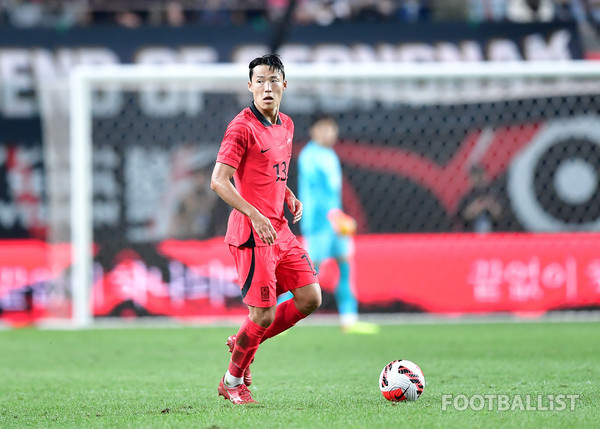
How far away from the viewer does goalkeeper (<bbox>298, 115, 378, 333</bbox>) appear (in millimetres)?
9094

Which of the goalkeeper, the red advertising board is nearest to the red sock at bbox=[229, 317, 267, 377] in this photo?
the goalkeeper

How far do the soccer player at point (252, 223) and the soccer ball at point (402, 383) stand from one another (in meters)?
0.58

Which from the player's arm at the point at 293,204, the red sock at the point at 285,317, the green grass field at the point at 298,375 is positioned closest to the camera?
the green grass field at the point at 298,375

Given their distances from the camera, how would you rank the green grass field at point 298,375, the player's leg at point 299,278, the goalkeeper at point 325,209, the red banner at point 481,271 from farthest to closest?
the red banner at point 481,271, the goalkeeper at point 325,209, the player's leg at point 299,278, the green grass field at point 298,375

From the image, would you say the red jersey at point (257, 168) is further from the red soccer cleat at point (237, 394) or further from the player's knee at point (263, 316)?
the red soccer cleat at point (237, 394)

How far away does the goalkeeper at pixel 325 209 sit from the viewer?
9094 millimetres

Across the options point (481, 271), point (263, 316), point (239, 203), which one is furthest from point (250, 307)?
point (481, 271)

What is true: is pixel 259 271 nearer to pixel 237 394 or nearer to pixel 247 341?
pixel 247 341

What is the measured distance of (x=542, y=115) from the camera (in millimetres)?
11445

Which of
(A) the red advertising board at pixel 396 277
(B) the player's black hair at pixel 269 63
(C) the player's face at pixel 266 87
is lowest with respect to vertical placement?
(A) the red advertising board at pixel 396 277

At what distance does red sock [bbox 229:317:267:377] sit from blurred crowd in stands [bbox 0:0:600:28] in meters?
7.54

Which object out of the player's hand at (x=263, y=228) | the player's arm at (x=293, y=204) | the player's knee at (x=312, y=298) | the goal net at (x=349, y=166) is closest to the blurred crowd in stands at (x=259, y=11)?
the goal net at (x=349, y=166)

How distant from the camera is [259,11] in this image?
12.1 metres

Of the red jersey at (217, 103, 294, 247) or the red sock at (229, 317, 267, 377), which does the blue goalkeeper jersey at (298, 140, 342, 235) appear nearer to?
the red jersey at (217, 103, 294, 247)
